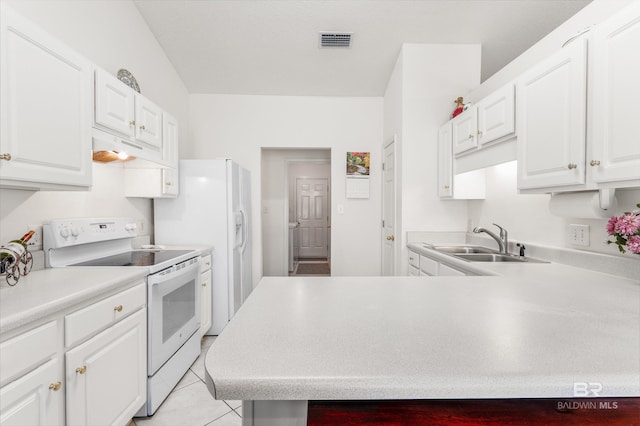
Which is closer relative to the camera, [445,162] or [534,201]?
[534,201]

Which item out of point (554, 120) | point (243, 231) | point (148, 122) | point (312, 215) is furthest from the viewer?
point (312, 215)

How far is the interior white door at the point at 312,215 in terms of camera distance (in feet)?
25.7

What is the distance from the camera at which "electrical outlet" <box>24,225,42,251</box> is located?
5.40ft

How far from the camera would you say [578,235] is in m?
1.80

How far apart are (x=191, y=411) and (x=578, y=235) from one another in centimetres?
261

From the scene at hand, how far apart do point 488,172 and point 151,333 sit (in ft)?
9.56

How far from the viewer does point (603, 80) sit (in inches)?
51.9

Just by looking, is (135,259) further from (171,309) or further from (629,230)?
(629,230)

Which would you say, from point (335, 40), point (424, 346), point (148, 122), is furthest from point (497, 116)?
point (148, 122)

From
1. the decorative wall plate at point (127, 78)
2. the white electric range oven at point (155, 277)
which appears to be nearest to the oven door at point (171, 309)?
the white electric range oven at point (155, 277)

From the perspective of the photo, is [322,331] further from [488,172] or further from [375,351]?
[488,172]

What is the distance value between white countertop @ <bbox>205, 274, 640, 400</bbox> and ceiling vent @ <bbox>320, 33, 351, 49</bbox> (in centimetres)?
272

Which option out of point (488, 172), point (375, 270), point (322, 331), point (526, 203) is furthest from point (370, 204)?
point (322, 331)

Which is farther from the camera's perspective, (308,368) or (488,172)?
(488,172)
